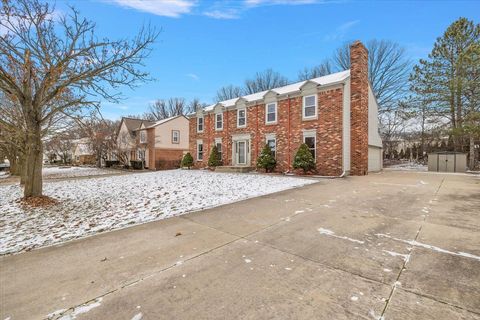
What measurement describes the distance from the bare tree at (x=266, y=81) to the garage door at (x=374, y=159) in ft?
67.2

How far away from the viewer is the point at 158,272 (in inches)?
112

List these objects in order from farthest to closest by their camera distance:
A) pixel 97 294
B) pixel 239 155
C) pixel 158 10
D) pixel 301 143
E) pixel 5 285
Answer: pixel 239 155, pixel 301 143, pixel 158 10, pixel 5 285, pixel 97 294

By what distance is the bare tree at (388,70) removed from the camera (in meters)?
23.7

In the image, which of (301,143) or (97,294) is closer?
(97,294)

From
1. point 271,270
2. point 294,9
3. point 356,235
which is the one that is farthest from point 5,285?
point 294,9

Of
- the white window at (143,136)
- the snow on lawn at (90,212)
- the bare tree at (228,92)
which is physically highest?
the bare tree at (228,92)

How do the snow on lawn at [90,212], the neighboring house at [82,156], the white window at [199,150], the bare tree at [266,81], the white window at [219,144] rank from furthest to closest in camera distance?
1. the neighboring house at [82,156]
2. the bare tree at [266,81]
3. the white window at [199,150]
4. the white window at [219,144]
5. the snow on lawn at [90,212]

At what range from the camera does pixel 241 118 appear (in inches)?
717

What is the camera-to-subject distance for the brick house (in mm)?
13336

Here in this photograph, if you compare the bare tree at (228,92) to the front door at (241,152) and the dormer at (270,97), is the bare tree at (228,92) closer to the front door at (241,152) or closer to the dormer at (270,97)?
the front door at (241,152)

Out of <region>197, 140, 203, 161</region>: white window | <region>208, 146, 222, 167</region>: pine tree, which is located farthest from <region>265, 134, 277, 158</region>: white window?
<region>197, 140, 203, 161</region>: white window

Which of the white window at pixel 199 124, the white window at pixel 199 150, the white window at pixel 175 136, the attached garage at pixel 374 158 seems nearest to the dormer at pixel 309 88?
the attached garage at pixel 374 158

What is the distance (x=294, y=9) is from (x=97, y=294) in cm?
1270

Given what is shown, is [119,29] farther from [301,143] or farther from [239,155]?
[239,155]
